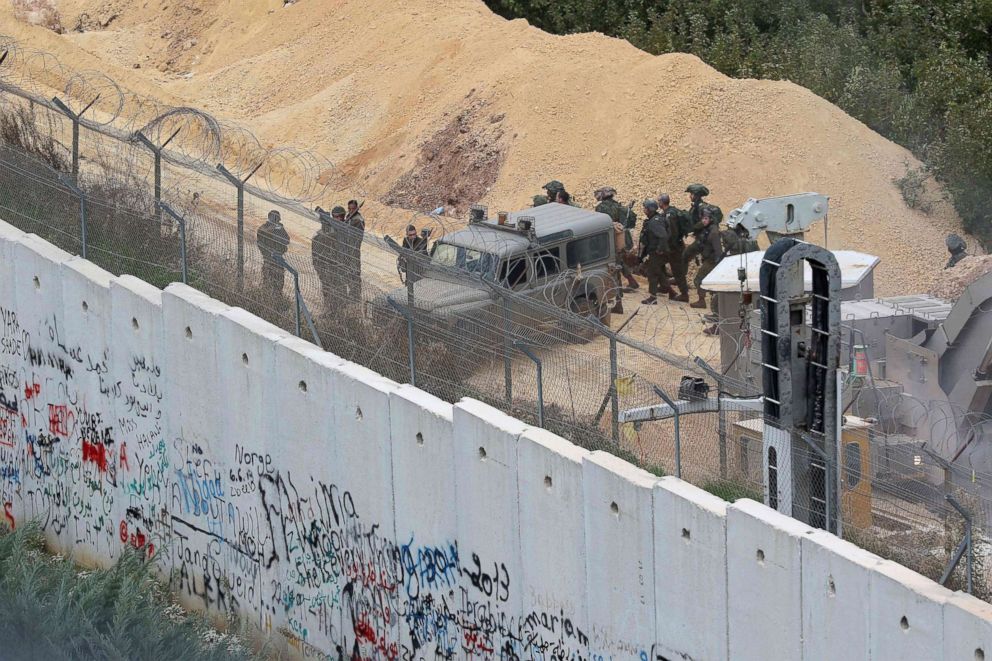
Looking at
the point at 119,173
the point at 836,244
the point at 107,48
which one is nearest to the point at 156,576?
the point at 119,173

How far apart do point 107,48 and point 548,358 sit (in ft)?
89.9

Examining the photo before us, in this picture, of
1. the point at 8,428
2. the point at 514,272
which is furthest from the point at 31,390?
the point at 514,272

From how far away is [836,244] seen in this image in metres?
20.7

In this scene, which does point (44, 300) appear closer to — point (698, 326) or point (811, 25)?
point (698, 326)

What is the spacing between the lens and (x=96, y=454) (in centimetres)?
1196

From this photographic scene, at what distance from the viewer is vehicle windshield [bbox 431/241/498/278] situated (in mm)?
15625

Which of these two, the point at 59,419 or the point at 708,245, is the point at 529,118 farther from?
the point at 59,419

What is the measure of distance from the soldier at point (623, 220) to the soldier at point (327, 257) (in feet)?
23.9

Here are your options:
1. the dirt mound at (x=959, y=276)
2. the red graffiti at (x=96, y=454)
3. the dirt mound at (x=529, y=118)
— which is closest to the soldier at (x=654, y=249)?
→ the dirt mound at (x=529, y=118)

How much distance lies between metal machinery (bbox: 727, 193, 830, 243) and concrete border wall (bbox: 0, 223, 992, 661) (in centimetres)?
500

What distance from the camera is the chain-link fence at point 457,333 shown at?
761 cm

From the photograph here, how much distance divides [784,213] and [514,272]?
321 cm

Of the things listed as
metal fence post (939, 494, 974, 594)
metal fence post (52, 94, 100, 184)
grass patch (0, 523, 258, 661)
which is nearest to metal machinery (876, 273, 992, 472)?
metal fence post (939, 494, 974, 594)

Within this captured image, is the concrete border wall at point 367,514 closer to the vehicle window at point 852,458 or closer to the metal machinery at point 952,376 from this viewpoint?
the vehicle window at point 852,458
